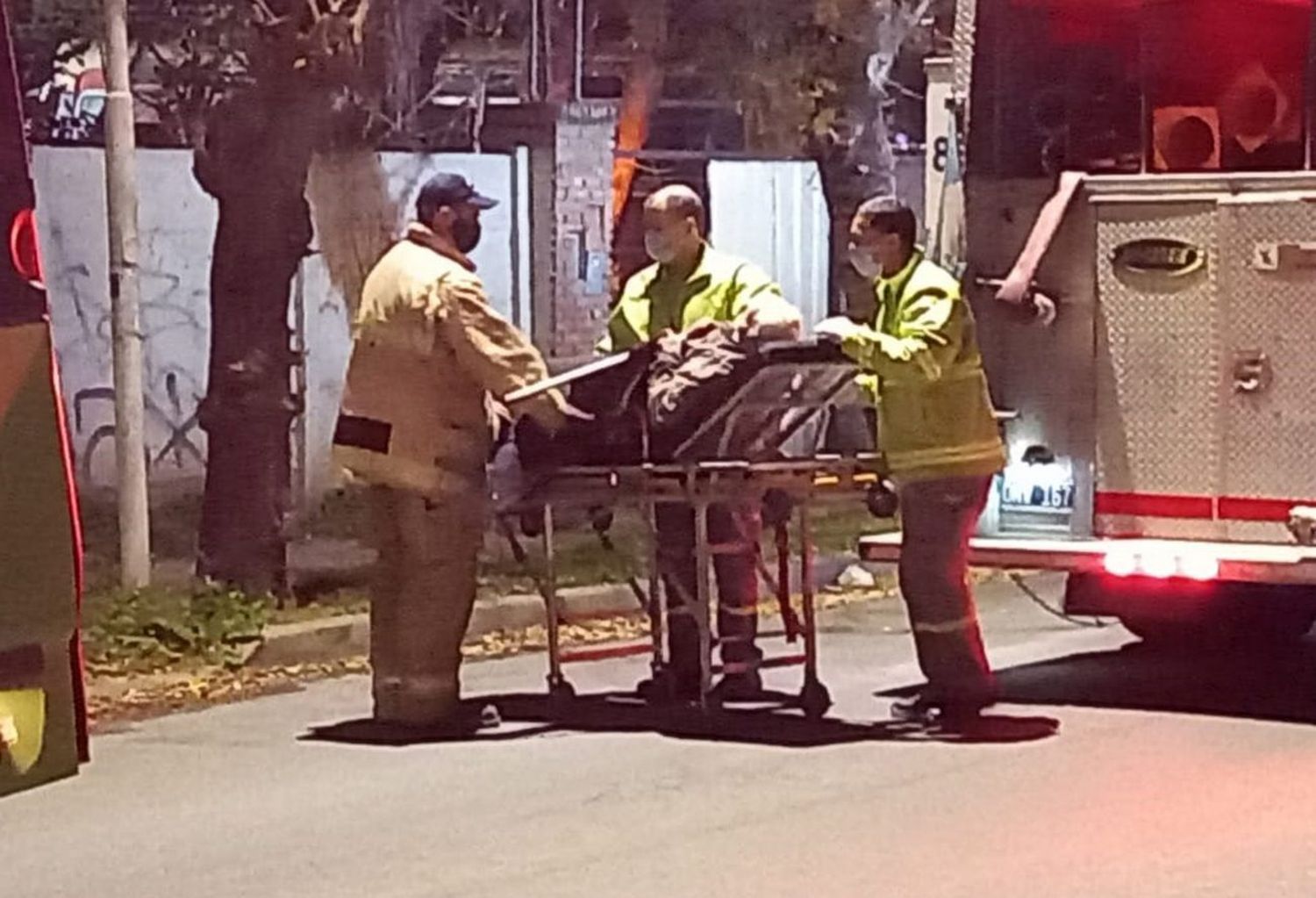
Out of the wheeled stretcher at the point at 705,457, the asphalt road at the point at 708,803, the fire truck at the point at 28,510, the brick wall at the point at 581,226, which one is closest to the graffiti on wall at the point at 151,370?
the brick wall at the point at 581,226

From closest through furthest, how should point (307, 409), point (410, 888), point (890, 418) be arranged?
1. point (410, 888)
2. point (890, 418)
3. point (307, 409)

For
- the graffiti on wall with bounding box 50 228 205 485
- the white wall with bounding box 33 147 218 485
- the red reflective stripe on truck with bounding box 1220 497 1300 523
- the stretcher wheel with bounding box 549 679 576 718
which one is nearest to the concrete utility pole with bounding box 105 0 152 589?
the stretcher wheel with bounding box 549 679 576 718

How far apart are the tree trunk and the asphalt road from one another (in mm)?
2031

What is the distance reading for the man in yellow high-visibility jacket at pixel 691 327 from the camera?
1056 cm

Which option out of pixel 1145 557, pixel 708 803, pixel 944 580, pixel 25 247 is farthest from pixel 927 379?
pixel 25 247

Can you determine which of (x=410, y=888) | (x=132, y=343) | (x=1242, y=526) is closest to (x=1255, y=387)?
(x=1242, y=526)

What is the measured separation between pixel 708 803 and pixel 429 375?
77.4 inches

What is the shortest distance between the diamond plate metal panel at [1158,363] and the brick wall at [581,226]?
10.2 m

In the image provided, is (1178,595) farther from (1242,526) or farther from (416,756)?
(416,756)

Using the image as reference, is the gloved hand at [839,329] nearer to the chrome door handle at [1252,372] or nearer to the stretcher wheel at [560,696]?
the chrome door handle at [1252,372]

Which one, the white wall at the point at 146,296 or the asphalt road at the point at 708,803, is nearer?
the asphalt road at the point at 708,803

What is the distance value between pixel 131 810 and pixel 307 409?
34.4 feet

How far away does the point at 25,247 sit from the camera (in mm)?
4797

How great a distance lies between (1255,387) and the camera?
33.9 ft
